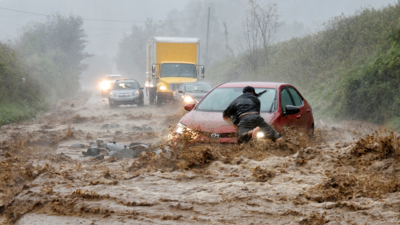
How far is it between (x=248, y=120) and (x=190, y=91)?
12.7 m

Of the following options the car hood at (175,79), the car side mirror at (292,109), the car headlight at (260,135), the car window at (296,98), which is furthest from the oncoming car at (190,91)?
the car headlight at (260,135)

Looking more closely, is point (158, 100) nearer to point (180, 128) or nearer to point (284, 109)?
point (284, 109)

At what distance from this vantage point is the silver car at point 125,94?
79.2 feet

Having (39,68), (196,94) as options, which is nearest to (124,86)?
(196,94)

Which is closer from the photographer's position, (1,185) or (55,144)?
(1,185)

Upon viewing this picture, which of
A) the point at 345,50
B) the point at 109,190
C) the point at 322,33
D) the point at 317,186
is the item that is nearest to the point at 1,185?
the point at 109,190

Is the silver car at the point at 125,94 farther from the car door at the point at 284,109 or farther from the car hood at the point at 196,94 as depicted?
the car door at the point at 284,109

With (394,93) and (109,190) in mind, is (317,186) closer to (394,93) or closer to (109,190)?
(109,190)

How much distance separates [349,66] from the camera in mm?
20109

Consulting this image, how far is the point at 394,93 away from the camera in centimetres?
1344

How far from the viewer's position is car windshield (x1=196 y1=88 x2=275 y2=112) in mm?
7529

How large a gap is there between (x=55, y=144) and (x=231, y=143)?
610 cm

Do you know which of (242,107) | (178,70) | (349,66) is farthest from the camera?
(178,70)

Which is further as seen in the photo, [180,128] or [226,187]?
[180,128]
